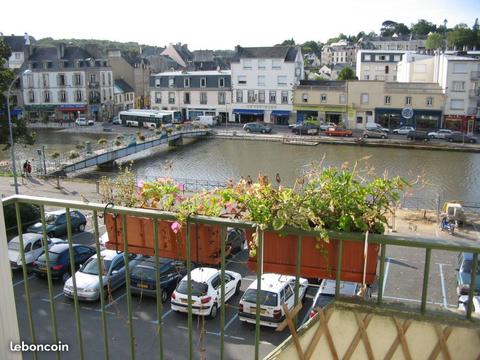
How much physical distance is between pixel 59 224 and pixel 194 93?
26.3m

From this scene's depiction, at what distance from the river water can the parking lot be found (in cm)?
892

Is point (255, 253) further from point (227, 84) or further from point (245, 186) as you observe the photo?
point (227, 84)

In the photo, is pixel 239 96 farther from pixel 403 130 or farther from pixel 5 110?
pixel 5 110

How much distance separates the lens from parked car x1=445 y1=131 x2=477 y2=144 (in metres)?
28.2

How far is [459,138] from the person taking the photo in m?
28.4

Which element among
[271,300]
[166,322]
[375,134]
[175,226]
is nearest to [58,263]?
[166,322]

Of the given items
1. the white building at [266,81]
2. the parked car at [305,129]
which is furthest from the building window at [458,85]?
the white building at [266,81]

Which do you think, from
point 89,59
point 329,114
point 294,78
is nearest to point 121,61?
point 89,59

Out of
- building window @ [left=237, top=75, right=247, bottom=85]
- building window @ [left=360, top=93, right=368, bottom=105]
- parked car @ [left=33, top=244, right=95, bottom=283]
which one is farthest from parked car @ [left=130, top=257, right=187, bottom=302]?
building window @ [left=237, top=75, right=247, bottom=85]

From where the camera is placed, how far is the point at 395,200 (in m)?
2.20

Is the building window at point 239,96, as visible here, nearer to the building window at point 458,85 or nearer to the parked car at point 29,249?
the building window at point 458,85

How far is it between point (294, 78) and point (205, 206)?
110 feet

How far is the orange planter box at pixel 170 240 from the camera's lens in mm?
2342

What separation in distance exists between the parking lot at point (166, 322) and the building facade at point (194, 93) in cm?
2744
